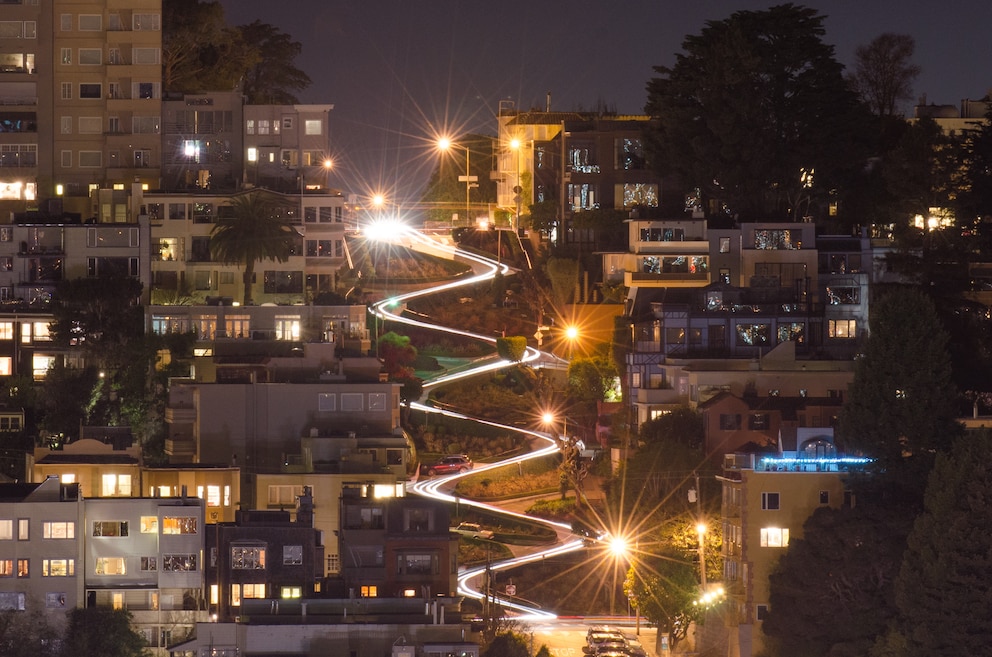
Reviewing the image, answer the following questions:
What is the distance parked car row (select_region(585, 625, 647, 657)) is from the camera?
52906mm

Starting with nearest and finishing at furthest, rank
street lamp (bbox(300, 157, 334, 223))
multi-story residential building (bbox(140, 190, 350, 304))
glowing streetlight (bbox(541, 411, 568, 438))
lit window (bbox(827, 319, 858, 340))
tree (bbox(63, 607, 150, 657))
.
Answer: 1. tree (bbox(63, 607, 150, 657))
2. lit window (bbox(827, 319, 858, 340))
3. glowing streetlight (bbox(541, 411, 568, 438))
4. multi-story residential building (bbox(140, 190, 350, 304))
5. street lamp (bbox(300, 157, 334, 223))

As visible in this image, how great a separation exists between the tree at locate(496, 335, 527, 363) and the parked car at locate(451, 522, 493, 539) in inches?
532

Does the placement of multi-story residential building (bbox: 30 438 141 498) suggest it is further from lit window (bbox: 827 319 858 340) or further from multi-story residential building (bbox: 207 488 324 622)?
lit window (bbox: 827 319 858 340)

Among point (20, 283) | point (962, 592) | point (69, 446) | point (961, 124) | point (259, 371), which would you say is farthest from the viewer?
point (961, 124)

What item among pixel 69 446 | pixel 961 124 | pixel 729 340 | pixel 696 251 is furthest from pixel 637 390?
pixel 961 124

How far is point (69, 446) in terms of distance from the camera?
6178 cm

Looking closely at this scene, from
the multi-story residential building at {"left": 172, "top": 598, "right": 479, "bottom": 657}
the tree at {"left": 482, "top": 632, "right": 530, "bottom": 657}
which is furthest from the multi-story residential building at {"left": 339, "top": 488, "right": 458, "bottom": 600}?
the tree at {"left": 482, "top": 632, "right": 530, "bottom": 657}

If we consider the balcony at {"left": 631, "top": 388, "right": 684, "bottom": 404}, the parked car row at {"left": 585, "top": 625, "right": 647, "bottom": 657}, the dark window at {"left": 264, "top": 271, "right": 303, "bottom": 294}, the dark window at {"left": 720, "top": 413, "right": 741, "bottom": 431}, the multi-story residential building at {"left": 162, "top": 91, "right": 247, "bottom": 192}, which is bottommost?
the parked car row at {"left": 585, "top": 625, "right": 647, "bottom": 657}

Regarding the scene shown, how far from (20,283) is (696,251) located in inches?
856

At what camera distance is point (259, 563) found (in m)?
54.8

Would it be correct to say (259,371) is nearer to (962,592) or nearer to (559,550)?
(559,550)

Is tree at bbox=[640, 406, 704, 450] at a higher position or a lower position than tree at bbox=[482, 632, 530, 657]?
higher

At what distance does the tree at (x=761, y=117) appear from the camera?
7506cm

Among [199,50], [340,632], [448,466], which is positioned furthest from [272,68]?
[340,632]
